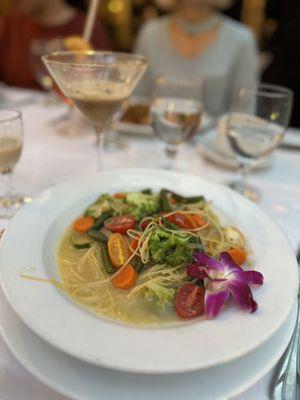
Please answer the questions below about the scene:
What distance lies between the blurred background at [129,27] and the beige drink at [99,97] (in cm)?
175

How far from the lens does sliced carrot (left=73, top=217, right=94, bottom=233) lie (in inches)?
33.1

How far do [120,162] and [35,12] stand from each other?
1.92m

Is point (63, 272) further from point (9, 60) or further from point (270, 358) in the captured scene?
point (9, 60)

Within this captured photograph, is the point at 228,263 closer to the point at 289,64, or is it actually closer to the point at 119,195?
the point at 119,195

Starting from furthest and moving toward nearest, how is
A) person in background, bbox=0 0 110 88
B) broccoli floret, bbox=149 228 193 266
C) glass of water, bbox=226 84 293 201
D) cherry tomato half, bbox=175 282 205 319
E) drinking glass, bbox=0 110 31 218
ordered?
person in background, bbox=0 0 110 88 → glass of water, bbox=226 84 293 201 → drinking glass, bbox=0 110 31 218 → broccoli floret, bbox=149 228 193 266 → cherry tomato half, bbox=175 282 205 319

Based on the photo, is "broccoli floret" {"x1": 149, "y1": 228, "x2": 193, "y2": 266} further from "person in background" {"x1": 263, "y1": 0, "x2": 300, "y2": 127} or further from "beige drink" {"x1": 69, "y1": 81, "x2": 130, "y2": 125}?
"person in background" {"x1": 263, "y1": 0, "x2": 300, "y2": 127}

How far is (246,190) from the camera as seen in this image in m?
1.16

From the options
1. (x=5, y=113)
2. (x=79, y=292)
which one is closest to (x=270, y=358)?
(x=79, y=292)

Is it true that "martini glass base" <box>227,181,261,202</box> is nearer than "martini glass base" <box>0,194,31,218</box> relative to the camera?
No

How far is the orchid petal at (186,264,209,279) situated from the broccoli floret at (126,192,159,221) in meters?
0.23

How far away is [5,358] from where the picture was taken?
1.96 ft

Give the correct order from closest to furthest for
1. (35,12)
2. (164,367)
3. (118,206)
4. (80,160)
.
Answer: (164,367) → (118,206) → (80,160) → (35,12)

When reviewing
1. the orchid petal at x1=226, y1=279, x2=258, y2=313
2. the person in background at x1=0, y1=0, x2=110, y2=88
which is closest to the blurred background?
the person in background at x1=0, y1=0, x2=110, y2=88

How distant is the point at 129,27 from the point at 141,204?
5.27 m
